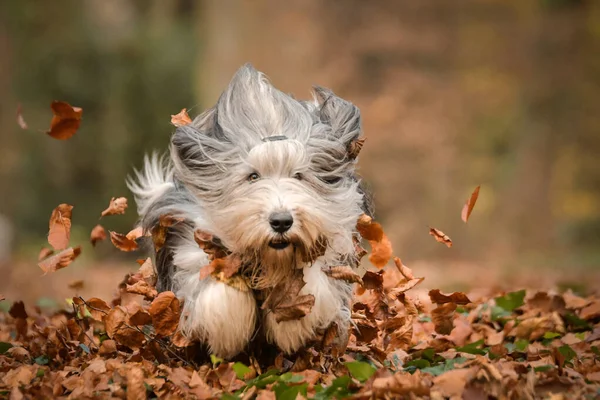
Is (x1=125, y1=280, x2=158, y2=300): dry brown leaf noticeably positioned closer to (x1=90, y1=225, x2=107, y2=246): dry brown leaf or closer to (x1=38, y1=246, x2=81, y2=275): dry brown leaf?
(x1=38, y1=246, x2=81, y2=275): dry brown leaf

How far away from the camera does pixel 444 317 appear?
397 cm

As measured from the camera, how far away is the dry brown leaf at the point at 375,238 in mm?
3886

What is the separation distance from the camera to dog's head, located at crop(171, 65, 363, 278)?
3430mm

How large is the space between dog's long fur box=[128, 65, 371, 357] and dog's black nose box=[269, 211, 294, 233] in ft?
0.07

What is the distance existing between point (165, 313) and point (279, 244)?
0.68 m

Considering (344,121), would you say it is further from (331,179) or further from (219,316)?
(219,316)

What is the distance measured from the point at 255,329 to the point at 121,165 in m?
12.4

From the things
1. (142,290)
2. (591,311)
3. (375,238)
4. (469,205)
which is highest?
(591,311)

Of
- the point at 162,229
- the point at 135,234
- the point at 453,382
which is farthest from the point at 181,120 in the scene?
the point at 453,382

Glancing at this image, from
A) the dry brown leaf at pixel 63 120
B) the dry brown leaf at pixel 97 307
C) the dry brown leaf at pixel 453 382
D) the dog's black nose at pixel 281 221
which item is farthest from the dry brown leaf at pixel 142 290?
the dry brown leaf at pixel 453 382

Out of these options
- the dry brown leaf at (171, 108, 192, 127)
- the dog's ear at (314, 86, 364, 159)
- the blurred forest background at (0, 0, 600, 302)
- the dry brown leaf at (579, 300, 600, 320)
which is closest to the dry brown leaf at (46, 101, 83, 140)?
the dry brown leaf at (171, 108, 192, 127)

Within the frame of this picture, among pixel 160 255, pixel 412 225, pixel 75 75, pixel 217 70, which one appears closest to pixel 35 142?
pixel 75 75

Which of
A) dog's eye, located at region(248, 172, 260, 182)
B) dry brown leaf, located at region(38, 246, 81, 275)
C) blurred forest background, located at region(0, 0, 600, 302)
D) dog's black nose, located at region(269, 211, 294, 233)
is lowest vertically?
dry brown leaf, located at region(38, 246, 81, 275)

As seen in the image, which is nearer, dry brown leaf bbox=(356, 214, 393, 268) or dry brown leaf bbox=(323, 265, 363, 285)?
dry brown leaf bbox=(323, 265, 363, 285)
